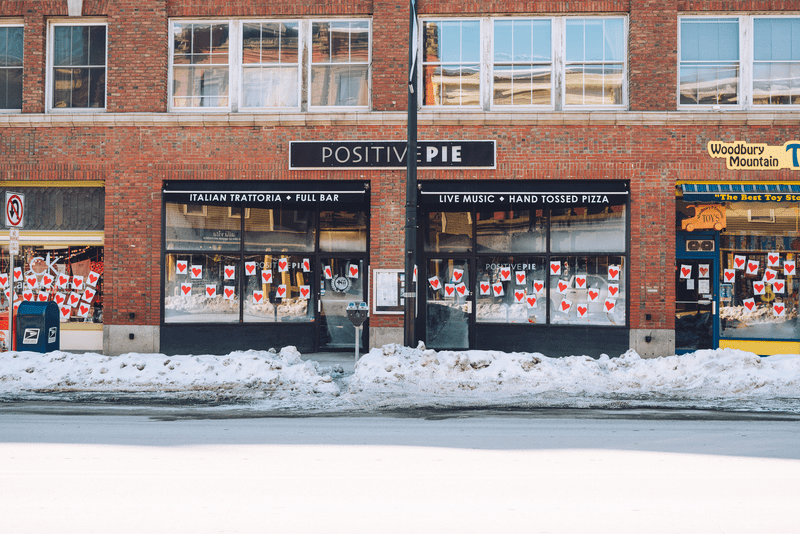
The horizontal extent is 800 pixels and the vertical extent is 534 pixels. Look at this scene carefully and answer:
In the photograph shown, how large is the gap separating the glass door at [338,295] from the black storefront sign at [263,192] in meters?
1.50

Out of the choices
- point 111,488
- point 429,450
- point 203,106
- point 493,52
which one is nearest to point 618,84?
point 493,52

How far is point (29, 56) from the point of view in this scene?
14.5 m

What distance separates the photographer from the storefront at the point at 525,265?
45.8 feet

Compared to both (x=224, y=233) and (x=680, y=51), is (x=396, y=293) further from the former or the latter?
(x=680, y=51)

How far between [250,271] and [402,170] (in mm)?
4111

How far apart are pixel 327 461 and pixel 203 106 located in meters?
10.7

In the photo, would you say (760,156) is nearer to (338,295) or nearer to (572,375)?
(572,375)

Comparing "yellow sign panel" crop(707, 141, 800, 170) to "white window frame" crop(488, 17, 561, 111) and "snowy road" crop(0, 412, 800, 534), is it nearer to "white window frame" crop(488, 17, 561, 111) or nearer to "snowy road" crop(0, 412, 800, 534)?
"white window frame" crop(488, 17, 561, 111)

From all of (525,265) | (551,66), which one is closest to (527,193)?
(525,265)

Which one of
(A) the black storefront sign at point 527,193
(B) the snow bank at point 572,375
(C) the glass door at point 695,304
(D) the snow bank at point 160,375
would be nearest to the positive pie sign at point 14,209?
(D) the snow bank at point 160,375

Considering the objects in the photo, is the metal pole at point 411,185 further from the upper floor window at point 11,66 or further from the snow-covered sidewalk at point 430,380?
the upper floor window at point 11,66

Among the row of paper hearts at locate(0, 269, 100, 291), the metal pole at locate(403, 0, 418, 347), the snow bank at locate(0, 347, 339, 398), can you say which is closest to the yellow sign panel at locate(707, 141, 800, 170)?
the metal pole at locate(403, 0, 418, 347)

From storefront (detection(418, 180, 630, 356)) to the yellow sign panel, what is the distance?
86.9 inches

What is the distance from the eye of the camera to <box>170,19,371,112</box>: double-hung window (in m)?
14.4
